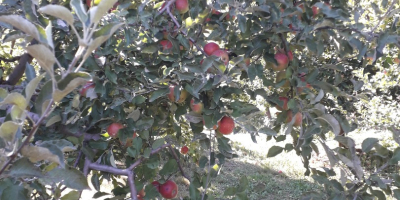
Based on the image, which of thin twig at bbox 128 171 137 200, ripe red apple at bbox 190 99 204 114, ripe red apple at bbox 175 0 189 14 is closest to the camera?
thin twig at bbox 128 171 137 200

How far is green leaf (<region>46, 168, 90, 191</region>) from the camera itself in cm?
67

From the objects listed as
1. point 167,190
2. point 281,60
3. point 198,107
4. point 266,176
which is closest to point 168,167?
point 167,190

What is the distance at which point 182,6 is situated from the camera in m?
1.38

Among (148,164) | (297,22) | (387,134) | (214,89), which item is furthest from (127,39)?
(387,134)

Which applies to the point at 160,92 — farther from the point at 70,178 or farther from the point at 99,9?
the point at 99,9

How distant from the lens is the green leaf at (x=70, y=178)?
0.67 m

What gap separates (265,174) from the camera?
5.28 meters

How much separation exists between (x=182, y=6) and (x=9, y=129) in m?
0.93

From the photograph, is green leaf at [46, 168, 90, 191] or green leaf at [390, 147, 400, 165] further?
green leaf at [390, 147, 400, 165]

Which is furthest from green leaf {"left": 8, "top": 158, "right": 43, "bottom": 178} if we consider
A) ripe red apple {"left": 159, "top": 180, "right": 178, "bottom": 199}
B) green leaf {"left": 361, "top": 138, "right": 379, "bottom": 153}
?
green leaf {"left": 361, "top": 138, "right": 379, "bottom": 153}

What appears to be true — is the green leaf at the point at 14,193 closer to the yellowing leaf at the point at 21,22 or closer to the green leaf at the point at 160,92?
the yellowing leaf at the point at 21,22

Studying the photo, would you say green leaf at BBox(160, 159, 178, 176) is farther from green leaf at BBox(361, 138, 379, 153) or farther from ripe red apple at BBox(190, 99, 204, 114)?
green leaf at BBox(361, 138, 379, 153)

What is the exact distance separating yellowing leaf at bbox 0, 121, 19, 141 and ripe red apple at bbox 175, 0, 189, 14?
916 millimetres

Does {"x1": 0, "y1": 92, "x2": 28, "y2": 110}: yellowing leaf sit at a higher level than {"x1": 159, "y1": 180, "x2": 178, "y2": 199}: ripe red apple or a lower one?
higher
